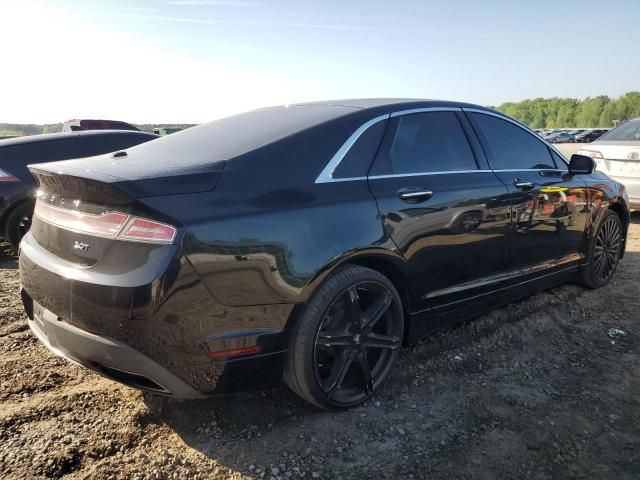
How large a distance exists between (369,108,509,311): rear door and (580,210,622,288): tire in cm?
145

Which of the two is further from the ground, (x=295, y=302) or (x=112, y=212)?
(x=112, y=212)

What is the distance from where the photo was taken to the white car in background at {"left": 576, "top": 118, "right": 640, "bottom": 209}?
692 centimetres

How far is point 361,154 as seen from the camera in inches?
105

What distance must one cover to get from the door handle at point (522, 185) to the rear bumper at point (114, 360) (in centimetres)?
249

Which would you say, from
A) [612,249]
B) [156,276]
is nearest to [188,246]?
[156,276]

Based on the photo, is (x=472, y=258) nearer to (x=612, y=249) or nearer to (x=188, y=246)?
(x=188, y=246)

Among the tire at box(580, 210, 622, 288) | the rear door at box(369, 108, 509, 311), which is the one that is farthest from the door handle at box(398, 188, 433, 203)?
the tire at box(580, 210, 622, 288)

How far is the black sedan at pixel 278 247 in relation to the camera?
6.64 feet

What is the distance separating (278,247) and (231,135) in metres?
0.83

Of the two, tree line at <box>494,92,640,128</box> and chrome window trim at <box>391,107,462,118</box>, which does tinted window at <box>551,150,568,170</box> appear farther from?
tree line at <box>494,92,640,128</box>

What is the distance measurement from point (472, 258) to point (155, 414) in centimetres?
203

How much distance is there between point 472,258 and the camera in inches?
124

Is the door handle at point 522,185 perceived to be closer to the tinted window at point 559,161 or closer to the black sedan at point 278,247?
the black sedan at point 278,247

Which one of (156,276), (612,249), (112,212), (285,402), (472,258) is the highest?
(112,212)
